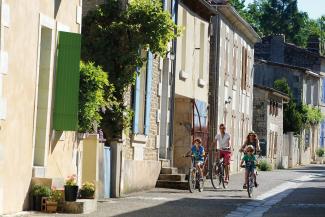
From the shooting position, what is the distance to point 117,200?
19.0 meters

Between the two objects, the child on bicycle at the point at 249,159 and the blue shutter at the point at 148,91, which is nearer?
the child on bicycle at the point at 249,159

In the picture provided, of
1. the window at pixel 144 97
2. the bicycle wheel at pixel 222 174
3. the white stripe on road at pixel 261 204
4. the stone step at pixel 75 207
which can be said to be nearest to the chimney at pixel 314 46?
the white stripe on road at pixel 261 204

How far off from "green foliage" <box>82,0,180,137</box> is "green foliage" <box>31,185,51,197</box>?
20.1 ft

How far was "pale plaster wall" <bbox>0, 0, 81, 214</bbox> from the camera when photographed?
45.8ft

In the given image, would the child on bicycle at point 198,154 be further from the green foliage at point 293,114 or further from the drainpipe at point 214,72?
the green foliage at point 293,114

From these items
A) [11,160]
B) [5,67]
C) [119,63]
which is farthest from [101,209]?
[119,63]

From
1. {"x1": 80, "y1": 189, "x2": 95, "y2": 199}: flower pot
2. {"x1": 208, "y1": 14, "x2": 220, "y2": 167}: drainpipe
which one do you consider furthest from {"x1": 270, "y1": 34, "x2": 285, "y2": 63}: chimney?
{"x1": 80, "y1": 189, "x2": 95, "y2": 199}: flower pot

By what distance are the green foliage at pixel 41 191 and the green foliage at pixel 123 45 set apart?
6.12 metres

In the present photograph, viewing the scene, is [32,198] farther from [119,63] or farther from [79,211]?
[119,63]

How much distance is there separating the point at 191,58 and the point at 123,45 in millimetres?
8872

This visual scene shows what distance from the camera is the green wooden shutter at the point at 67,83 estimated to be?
1612cm

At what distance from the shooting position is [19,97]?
14531 mm

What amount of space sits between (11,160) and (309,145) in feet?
190

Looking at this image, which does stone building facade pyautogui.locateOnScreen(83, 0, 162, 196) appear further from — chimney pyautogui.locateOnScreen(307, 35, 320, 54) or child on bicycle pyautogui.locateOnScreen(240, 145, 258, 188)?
chimney pyautogui.locateOnScreen(307, 35, 320, 54)
